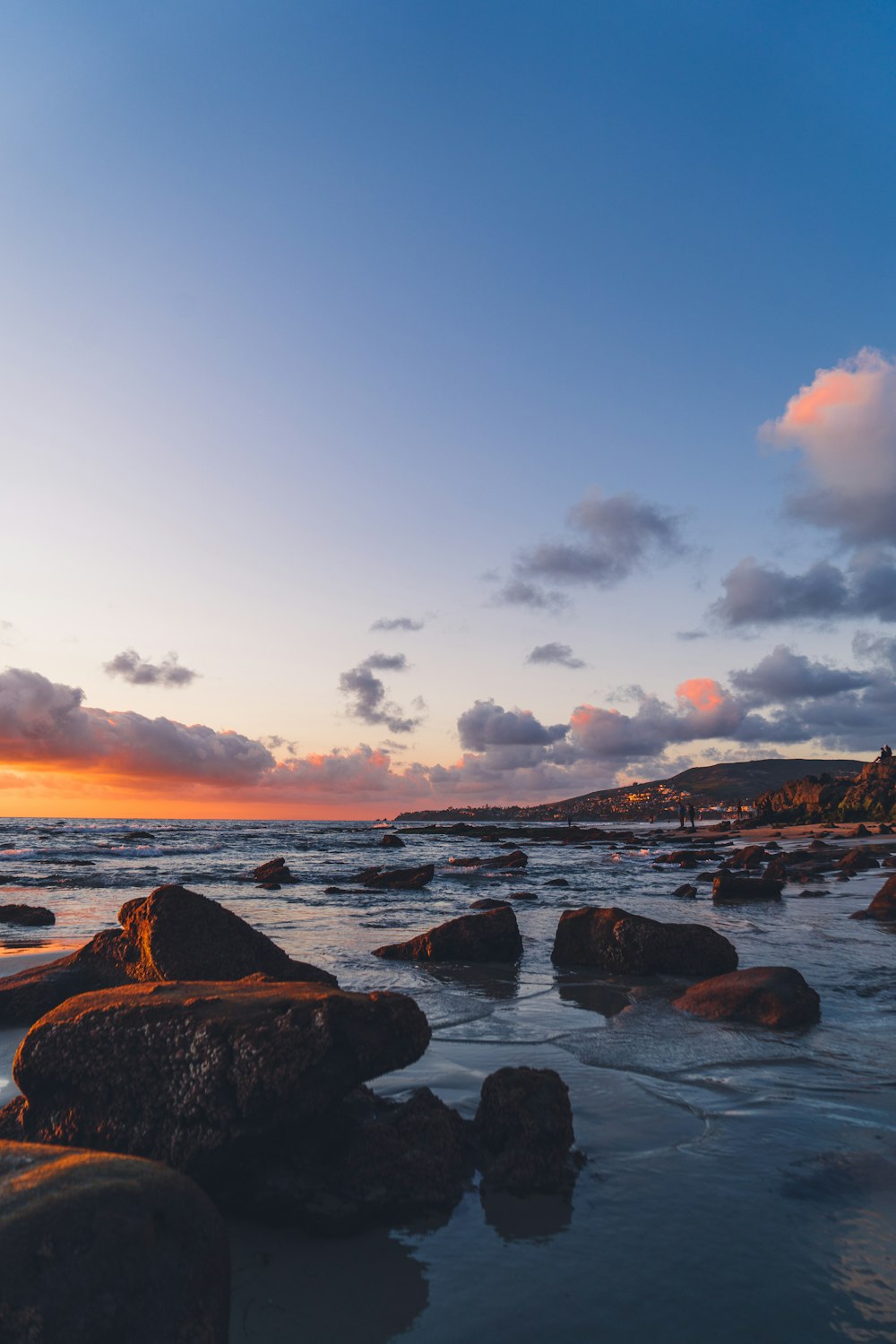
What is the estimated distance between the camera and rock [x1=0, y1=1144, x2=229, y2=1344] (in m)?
2.44

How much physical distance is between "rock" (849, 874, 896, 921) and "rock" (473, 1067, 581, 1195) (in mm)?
13154

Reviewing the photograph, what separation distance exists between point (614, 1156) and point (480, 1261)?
4.44ft

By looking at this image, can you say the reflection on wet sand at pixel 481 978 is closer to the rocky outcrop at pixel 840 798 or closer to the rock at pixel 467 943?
the rock at pixel 467 943

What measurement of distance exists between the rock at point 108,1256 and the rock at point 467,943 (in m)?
8.50

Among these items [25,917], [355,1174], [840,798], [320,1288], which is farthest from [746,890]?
[840,798]

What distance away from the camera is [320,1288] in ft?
10.4

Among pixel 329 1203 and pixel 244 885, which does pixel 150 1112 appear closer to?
pixel 329 1203

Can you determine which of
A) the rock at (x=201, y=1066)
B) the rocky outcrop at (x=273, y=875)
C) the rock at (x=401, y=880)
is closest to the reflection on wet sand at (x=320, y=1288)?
the rock at (x=201, y=1066)

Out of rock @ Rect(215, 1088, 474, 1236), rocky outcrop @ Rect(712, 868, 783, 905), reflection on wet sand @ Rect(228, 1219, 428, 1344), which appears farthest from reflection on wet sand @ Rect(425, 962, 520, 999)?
rocky outcrop @ Rect(712, 868, 783, 905)

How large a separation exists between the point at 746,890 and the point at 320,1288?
750 inches

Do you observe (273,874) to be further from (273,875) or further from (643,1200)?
(643,1200)

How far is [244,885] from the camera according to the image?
2462 cm

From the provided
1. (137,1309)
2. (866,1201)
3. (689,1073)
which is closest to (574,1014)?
(689,1073)

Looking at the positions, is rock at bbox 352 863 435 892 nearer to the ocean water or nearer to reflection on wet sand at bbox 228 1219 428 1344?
the ocean water
